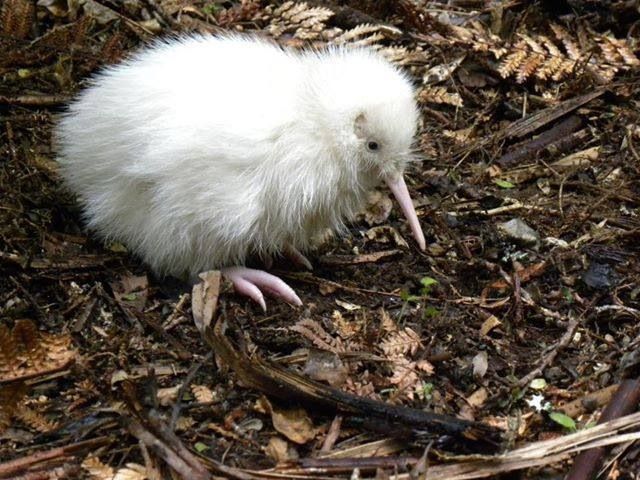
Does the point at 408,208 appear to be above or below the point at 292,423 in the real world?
above

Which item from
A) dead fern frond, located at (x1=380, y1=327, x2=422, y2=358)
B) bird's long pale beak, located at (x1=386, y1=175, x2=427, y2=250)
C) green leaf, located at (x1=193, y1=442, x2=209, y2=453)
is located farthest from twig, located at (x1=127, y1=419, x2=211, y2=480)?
bird's long pale beak, located at (x1=386, y1=175, x2=427, y2=250)

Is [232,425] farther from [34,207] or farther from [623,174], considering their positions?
[623,174]

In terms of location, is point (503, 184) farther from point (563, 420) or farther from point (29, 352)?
point (29, 352)

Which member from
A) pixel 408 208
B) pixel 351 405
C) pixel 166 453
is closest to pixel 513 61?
pixel 408 208

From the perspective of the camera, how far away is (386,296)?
141 inches

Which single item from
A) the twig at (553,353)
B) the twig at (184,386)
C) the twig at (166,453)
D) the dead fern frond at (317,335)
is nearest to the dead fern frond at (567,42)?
the twig at (553,353)

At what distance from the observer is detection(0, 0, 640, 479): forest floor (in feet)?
8.99

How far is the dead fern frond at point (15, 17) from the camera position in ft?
14.0

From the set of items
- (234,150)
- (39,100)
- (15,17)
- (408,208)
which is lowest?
(408,208)

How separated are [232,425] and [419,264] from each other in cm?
128

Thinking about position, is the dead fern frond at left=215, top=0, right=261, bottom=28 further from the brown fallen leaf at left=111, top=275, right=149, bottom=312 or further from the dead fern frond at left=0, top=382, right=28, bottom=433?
the dead fern frond at left=0, top=382, right=28, bottom=433


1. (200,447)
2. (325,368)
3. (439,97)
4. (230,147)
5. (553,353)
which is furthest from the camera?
(439,97)

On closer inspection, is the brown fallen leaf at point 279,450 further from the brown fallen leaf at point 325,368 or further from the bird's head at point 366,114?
the bird's head at point 366,114

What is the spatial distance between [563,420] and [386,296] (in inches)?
37.4
